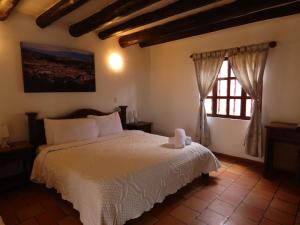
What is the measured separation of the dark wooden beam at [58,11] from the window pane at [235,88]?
2.68 metres

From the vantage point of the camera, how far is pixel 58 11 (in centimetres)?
246

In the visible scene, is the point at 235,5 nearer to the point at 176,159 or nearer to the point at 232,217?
the point at 176,159

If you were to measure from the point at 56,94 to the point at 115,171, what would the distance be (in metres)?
2.01

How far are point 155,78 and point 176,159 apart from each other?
2.74 m

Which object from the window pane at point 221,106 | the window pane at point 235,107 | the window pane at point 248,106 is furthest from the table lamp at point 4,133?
the window pane at point 248,106

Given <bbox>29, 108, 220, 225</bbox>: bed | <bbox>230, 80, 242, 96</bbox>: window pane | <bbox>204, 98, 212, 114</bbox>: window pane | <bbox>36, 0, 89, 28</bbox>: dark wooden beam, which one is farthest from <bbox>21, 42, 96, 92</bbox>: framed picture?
<bbox>230, 80, 242, 96</bbox>: window pane

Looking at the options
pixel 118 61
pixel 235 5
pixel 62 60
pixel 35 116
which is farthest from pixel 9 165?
pixel 235 5

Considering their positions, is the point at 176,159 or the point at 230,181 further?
the point at 230,181

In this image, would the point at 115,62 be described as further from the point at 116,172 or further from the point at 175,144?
the point at 116,172

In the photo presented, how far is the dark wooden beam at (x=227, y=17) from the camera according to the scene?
230 cm

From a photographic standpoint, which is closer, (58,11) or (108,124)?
(58,11)

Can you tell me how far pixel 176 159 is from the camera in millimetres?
2270

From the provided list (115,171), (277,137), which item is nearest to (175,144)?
(115,171)

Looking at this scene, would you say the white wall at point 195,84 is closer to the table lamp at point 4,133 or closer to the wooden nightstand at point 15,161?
the wooden nightstand at point 15,161
